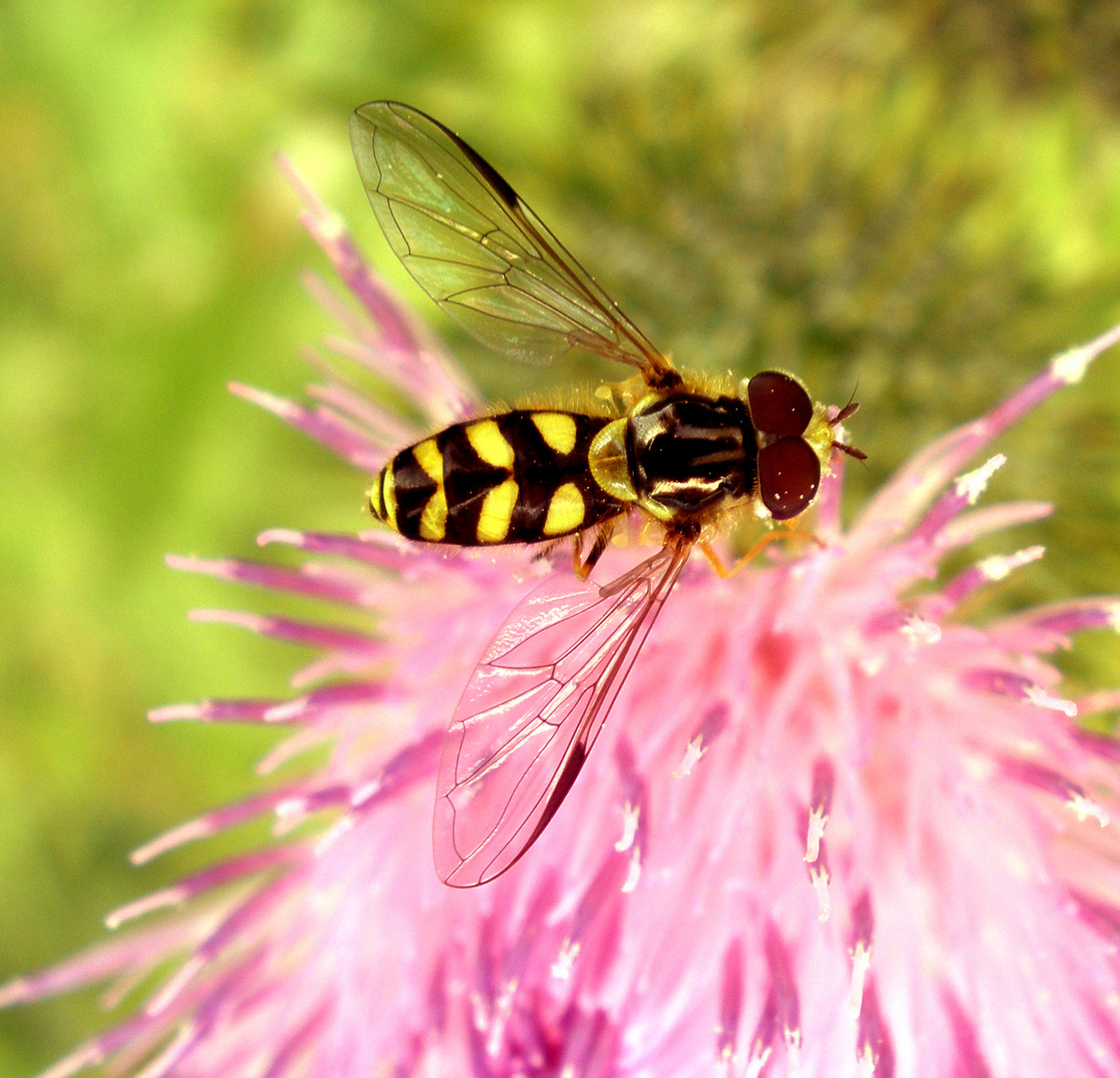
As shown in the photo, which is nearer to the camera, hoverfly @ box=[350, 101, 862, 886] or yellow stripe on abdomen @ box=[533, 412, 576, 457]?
hoverfly @ box=[350, 101, 862, 886]

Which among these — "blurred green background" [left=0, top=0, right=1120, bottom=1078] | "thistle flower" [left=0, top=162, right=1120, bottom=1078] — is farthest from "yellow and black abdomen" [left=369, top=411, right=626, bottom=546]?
"blurred green background" [left=0, top=0, right=1120, bottom=1078]

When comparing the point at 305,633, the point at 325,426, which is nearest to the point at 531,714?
the point at 305,633

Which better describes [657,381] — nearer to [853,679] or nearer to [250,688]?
[853,679]

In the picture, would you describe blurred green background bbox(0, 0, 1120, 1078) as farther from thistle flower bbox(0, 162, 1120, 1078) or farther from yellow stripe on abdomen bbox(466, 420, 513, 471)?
yellow stripe on abdomen bbox(466, 420, 513, 471)

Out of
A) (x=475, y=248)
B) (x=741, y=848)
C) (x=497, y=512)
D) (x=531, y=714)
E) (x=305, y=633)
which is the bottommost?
(x=741, y=848)

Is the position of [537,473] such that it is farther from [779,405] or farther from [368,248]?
[368,248]

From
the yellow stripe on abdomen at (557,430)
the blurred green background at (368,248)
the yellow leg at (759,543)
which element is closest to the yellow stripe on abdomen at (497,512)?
the yellow stripe on abdomen at (557,430)
